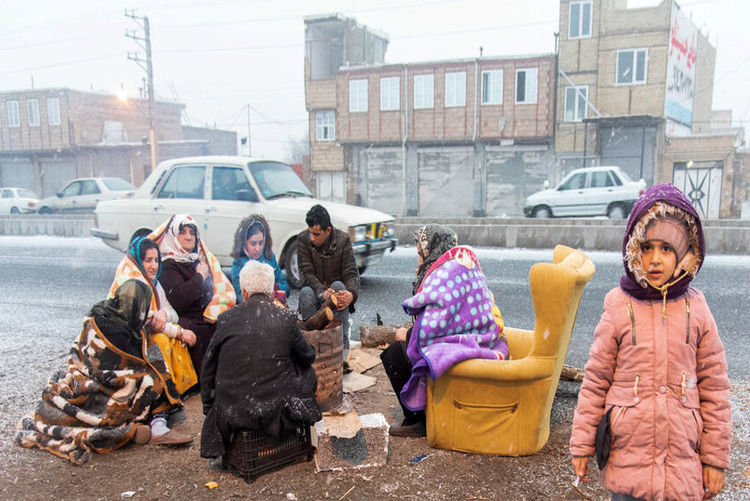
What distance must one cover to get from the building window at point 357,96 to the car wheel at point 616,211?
1710 cm

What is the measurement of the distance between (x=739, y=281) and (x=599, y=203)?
8.71 m

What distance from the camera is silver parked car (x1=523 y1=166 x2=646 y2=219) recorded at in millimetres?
17125

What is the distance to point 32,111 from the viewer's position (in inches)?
1566

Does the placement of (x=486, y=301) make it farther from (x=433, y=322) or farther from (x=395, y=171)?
(x=395, y=171)

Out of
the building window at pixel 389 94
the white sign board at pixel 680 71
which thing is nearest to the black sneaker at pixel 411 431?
the building window at pixel 389 94

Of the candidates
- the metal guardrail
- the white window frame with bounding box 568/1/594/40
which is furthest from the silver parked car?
the white window frame with bounding box 568/1/594/40

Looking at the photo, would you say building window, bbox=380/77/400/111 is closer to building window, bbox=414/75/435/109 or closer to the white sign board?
building window, bbox=414/75/435/109

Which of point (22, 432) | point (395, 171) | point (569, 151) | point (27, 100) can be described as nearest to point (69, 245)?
point (22, 432)

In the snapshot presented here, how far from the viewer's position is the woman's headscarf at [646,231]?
207 cm

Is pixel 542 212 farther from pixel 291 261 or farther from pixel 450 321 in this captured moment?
pixel 450 321

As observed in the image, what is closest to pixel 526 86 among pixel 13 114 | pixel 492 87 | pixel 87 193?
pixel 492 87

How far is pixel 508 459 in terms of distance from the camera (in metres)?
3.40

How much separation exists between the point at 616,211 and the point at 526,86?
13229mm

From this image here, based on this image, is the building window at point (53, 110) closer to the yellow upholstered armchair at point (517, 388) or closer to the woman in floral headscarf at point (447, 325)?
the woman in floral headscarf at point (447, 325)
